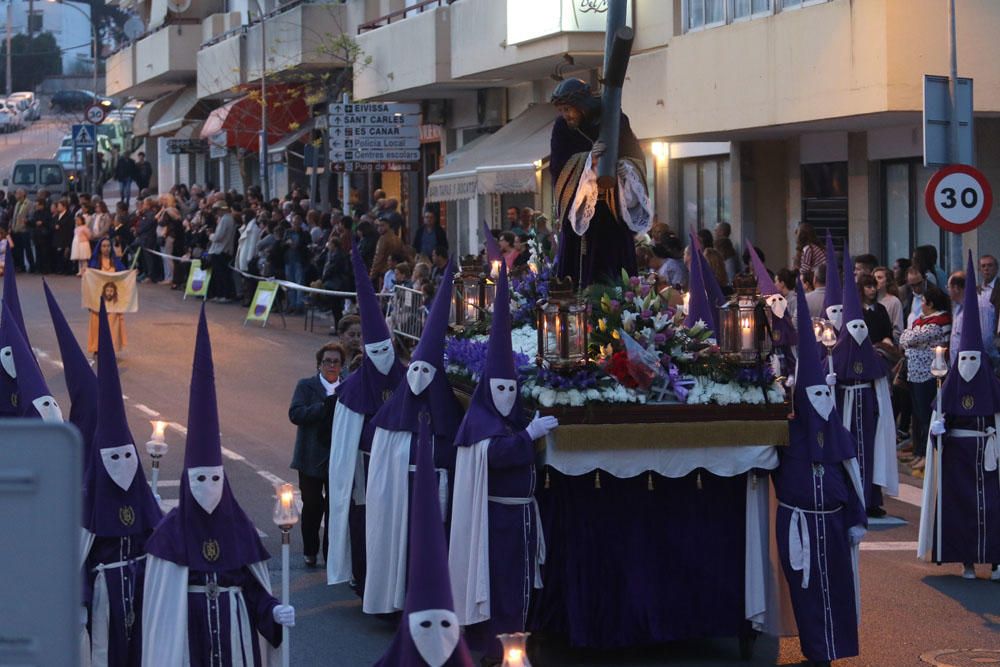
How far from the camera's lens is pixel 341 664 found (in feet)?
29.9

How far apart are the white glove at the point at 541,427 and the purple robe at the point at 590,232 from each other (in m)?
1.70

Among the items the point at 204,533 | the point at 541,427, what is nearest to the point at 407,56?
the point at 541,427

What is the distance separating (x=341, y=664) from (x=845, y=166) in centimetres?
1428

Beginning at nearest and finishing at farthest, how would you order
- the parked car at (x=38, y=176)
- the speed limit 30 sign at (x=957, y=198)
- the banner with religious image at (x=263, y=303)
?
the speed limit 30 sign at (x=957, y=198), the banner with religious image at (x=263, y=303), the parked car at (x=38, y=176)

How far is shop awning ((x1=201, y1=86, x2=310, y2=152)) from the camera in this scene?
41.0 meters

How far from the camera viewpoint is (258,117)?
42000 millimetres

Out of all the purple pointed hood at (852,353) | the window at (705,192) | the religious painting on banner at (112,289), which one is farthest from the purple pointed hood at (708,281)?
the window at (705,192)

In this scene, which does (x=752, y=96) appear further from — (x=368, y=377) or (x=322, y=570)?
(x=368, y=377)

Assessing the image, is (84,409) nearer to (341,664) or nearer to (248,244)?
(341,664)

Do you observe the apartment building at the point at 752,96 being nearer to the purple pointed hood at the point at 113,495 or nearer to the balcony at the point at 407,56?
the balcony at the point at 407,56

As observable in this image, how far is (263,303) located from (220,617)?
20389 mm

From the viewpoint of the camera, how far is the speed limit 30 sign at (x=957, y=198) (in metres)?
14.6

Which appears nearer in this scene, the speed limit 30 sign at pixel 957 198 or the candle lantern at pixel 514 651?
the candle lantern at pixel 514 651

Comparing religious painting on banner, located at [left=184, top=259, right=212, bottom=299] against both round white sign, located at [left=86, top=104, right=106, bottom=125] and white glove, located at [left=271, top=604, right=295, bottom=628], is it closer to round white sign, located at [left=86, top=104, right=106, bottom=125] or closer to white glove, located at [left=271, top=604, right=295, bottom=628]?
round white sign, located at [left=86, top=104, right=106, bottom=125]
